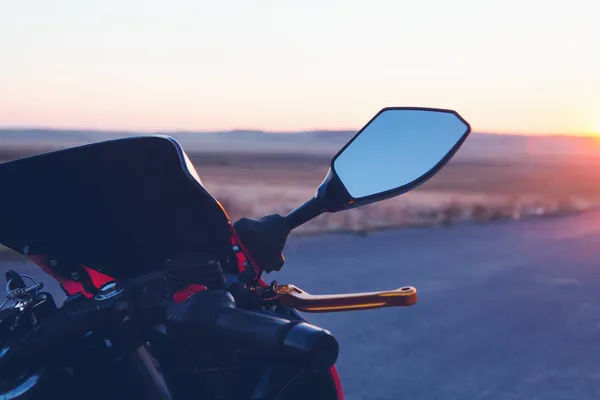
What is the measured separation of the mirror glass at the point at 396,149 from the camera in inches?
67.1

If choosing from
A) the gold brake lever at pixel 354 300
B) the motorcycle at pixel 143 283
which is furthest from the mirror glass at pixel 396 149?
the gold brake lever at pixel 354 300

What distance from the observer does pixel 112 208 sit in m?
1.56

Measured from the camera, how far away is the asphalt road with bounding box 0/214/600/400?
5.16 m

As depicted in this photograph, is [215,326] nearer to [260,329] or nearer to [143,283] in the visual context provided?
[260,329]

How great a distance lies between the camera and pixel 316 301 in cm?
156

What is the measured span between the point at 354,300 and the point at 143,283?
16.1 inches

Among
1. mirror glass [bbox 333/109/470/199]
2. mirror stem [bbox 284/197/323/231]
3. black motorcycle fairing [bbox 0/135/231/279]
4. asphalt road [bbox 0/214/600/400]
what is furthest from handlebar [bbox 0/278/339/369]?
asphalt road [bbox 0/214/600/400]

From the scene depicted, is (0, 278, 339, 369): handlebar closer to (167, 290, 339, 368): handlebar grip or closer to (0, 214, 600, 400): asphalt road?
(167, 290, 339, 368): handlebar grip

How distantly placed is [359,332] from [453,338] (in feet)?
2.42

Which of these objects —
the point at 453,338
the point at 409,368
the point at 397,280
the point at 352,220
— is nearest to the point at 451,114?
the point at 409,368

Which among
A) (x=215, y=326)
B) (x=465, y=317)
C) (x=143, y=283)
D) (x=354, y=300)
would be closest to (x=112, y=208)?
(x=143, y=283)

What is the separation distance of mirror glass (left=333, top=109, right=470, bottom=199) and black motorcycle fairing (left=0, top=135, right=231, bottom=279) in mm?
328

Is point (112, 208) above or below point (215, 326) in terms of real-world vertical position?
above

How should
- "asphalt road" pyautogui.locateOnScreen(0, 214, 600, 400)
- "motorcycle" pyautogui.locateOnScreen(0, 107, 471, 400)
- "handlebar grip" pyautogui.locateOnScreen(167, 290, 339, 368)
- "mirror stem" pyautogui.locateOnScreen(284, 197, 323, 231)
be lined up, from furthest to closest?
"asphalt road" pyautogui.locateOnScreen(0, 214, 600, 400) → "mirror stem" pyautogui.locateOnScreen(284, 197, 323, 231) → "motorcycle" pyautogui.locateOnScreen(0, 107, 471, 400) → "handlebar grip" pyautogui.locateOnScreen(167, 290, 339, 368)
